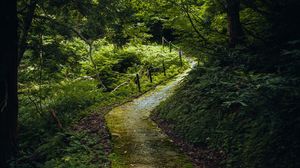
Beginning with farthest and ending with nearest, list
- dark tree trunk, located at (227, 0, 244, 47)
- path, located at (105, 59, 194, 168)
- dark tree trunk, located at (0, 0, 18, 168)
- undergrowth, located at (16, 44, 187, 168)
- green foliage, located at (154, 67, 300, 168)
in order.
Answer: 1. dark tree trunk, located at (227, 0, 244, 47)
2. undergrowth, located at (16, 44, 187, 168)
3. path, located at (105, 59, 194, 168)
4. dark tree trunk, located at (0, 0, 18, 168)
5. green foliage, located at (154, 67, 300, 168)

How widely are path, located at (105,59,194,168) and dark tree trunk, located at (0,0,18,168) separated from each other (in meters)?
2.59

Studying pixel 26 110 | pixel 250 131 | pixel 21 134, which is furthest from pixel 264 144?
pixel 26 110

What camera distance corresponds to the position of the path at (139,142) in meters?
8.19

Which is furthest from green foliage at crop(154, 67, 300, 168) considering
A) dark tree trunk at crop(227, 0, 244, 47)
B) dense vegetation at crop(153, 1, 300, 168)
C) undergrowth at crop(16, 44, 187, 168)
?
undergrowth at crop(16, 44, 187, 168)

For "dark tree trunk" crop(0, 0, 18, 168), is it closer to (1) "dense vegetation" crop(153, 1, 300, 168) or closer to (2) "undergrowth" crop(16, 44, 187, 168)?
(2) "undergrowth" crop(16, 44, 187, 168)

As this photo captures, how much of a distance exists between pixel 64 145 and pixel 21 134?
69.4 inches

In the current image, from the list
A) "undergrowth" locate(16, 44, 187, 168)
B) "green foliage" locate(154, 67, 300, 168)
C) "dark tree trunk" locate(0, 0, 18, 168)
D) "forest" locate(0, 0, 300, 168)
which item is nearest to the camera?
"green foliage" locate(154, 67, 300, 168)

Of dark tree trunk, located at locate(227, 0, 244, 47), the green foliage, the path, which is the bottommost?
the path

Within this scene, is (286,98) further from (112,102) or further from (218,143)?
(112,102)

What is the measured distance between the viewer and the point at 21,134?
10.9 metres

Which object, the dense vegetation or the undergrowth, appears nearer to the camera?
the dense vegetation

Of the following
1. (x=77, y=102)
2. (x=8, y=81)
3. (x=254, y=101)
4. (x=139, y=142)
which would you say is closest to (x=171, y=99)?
(x=139, y=142)

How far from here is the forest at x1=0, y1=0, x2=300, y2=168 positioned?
6.20 meters

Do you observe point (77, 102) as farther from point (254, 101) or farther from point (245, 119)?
point (254, 101)
